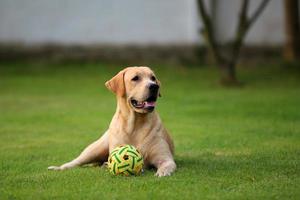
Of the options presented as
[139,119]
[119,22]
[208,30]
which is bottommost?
[139,119]

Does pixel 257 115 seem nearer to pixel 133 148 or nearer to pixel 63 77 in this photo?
pixel 133 148

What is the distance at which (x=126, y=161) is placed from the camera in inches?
322

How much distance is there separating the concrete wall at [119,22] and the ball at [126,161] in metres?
13.3

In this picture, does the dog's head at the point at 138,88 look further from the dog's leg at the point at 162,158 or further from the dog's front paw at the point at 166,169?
the dog's front paw at the point at 166,169

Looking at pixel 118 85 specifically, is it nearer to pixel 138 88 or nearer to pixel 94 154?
pixel 138 88

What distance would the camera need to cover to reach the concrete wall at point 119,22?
21516 mm

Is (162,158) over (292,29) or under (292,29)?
under

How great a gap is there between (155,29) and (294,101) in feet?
22.9

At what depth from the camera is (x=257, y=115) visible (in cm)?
1427

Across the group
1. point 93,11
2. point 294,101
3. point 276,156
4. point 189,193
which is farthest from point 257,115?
point 93,11

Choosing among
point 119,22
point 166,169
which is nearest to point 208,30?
point 119,22

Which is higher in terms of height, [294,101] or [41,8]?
[41,8]

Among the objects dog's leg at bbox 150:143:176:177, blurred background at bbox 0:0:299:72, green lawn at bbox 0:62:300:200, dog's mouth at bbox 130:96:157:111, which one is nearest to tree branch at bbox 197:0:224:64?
green lawn at bbox 0:62:300:200

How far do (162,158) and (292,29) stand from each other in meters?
12.9
